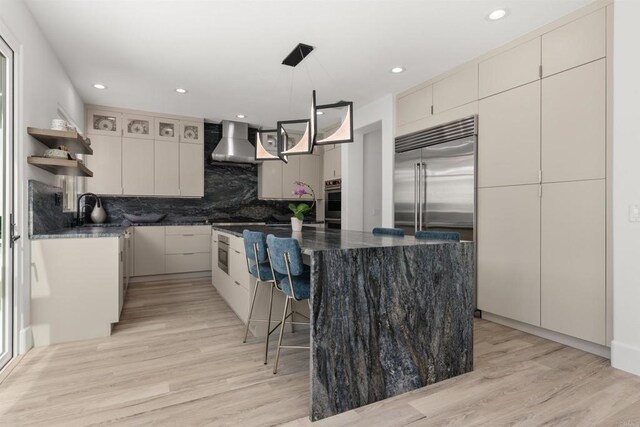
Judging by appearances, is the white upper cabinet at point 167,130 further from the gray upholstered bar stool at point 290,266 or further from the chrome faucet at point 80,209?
the gray upholstered bar stool at point 290,266

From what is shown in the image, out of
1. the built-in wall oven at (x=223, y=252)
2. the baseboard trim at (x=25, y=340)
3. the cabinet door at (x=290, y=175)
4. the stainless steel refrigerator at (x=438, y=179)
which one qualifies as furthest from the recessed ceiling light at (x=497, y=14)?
the baseboard trim at (x=25, y=340)

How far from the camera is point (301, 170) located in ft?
20.8

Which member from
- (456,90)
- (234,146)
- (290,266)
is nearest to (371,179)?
(456,90)

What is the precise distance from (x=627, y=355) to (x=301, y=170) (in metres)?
5.03

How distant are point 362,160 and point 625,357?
157 inches

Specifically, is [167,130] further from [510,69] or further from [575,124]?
[575,124]

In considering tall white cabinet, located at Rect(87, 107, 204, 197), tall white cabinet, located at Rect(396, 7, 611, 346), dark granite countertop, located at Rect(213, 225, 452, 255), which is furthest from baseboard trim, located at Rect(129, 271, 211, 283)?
tall white cabinet, located at Rect(396, 7, 611, 346)

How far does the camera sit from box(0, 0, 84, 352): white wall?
2.40 meters

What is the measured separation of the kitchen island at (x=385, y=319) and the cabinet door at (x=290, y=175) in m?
4.37

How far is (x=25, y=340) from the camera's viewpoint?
2521mm

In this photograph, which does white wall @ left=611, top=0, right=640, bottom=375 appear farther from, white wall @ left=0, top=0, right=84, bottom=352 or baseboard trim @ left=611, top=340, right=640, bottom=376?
white wall @ left=0, top=0, right=84, bottom=352

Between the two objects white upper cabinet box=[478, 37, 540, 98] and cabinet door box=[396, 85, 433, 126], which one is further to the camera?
cabinet door box=[396, 85, 433, 126]

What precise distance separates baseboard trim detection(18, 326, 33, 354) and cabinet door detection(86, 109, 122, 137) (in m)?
3.24

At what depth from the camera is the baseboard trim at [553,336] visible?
2533mm
